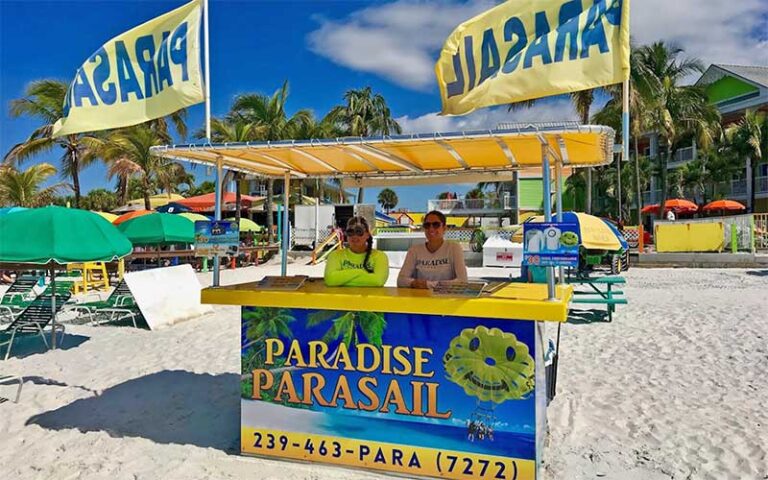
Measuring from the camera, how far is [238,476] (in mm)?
3564

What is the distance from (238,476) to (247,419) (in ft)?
1.48

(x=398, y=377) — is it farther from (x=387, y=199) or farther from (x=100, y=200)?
(x=387, y=199)

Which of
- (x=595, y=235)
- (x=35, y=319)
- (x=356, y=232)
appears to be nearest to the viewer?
(x=356, y=232)

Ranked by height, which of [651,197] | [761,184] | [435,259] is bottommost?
[435,259]

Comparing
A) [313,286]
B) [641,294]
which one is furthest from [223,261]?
[313,286]

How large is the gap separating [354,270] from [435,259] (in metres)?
0.67

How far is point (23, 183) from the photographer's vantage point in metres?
22.9

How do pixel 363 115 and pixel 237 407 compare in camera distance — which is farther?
pixel 363 115

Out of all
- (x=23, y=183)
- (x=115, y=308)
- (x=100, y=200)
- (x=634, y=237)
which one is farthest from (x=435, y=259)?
(x=100, y=200)

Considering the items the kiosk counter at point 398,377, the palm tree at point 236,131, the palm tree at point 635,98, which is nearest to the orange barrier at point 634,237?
the palm tree at point 635,98

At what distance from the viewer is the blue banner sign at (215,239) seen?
441 cm

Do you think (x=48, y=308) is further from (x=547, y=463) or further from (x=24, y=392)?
(x=547, y=463)

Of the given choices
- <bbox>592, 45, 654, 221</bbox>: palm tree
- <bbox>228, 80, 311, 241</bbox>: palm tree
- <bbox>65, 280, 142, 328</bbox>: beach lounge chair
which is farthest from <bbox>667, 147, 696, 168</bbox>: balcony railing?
<bbox>65, 280, 142, 328</bbox>: beach lounge chair

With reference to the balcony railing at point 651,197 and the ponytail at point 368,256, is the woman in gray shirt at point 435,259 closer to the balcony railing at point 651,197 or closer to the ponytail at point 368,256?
the ponytail at point 368,256
